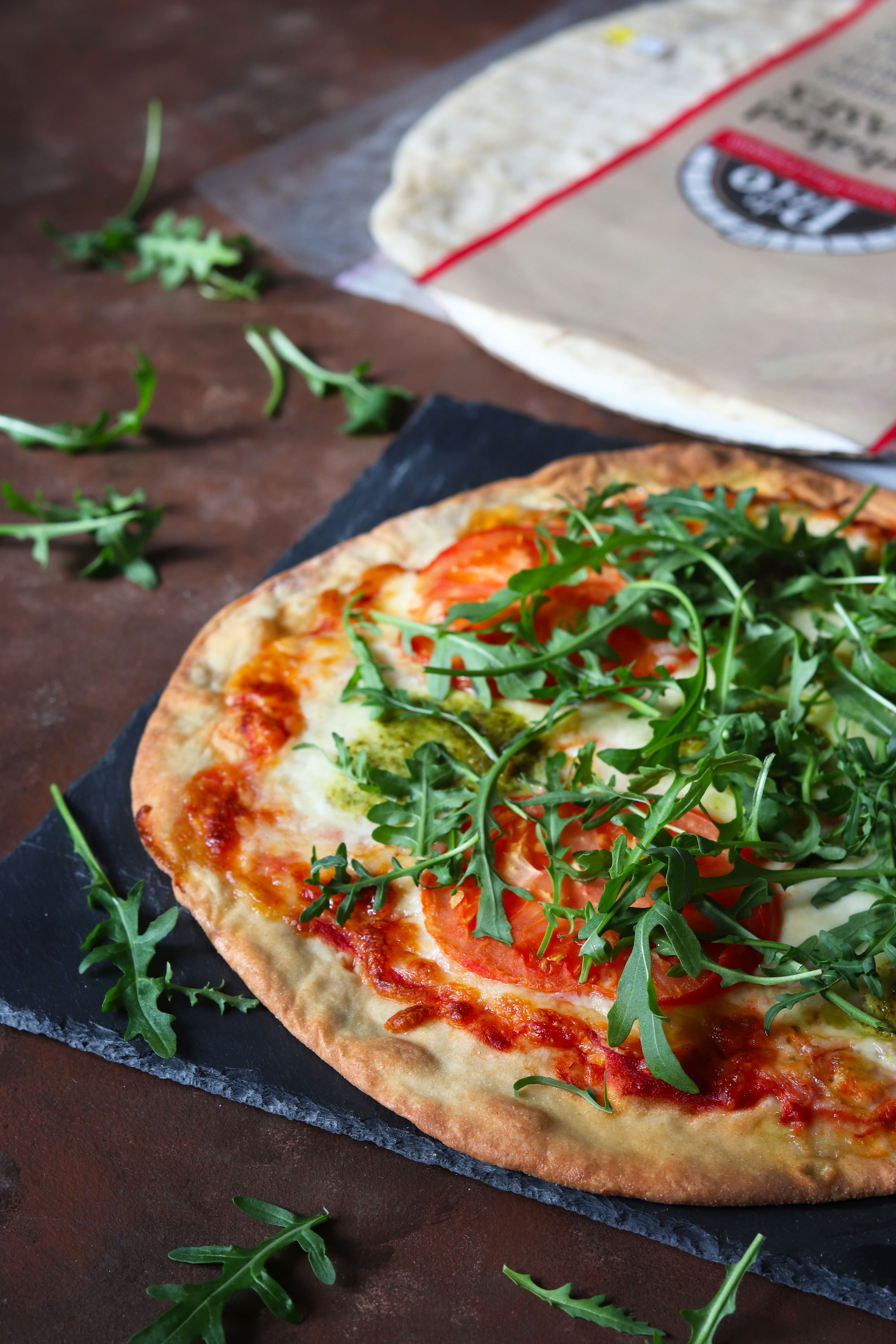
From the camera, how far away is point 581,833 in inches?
67.3

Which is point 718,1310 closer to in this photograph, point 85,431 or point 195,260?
point 85,431

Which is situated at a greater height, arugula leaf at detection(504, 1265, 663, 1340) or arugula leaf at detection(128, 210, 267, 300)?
arugula leaf at detection(128, 210, 267, 300)

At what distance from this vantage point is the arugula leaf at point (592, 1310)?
1.37 m

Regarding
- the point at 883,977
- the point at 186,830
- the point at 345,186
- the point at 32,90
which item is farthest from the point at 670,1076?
the point at 32,90

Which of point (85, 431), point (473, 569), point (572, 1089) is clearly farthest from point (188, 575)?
point (572, 1089)

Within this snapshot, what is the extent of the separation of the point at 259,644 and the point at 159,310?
1.56 metres

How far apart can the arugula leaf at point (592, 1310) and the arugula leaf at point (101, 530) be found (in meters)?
1.57

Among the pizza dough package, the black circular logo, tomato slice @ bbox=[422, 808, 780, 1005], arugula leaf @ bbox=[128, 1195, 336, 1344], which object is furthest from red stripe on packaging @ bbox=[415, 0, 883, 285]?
arugula leaf @ bbox=[128, 1195, 336, 1344]

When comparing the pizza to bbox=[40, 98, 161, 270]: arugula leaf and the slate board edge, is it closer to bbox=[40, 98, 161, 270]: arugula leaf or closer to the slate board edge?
the slate board edge

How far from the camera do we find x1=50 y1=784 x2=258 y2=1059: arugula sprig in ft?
5.31

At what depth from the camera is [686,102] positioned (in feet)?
11.5

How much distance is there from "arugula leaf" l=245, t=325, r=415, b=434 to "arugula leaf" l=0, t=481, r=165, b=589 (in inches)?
20.6

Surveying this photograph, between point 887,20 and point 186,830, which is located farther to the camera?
point 887,20

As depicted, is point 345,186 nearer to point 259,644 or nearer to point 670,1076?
point 259,644
